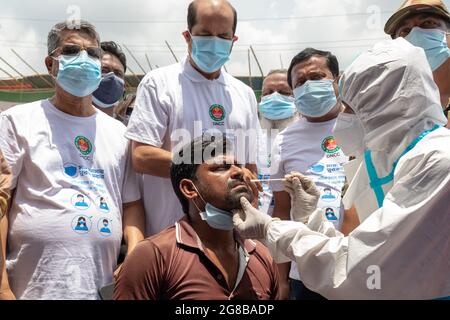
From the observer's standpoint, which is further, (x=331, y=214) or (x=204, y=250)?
(x=331, y=214)

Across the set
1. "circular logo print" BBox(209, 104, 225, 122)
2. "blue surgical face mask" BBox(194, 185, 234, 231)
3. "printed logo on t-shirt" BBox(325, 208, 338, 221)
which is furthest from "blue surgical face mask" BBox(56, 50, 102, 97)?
"printed logo on t-shirt" BBox(325, 208, 338, 221)

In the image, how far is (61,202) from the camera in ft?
9.05

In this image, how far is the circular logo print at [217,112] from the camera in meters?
3.25

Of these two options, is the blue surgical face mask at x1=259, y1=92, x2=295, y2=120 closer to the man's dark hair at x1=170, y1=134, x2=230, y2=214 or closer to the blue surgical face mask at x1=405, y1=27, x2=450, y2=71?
the blue surgical face mask at x1=405, y1=27, x2=450, y2=71

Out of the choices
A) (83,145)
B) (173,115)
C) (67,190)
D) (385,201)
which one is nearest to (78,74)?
(83,145)

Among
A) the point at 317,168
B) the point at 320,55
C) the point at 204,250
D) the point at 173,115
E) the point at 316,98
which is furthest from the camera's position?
the point at 320,55

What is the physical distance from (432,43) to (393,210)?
2.06 m

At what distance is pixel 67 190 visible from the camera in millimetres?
2814

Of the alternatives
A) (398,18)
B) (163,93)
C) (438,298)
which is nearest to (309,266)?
(438,298)

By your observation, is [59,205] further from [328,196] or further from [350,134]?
[328,196]

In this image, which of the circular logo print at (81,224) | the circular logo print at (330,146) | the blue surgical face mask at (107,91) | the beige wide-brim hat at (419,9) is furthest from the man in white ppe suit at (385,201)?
the blue surgical face mask at (107,91)

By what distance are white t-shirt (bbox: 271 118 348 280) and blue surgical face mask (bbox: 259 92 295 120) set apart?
1.05 meters

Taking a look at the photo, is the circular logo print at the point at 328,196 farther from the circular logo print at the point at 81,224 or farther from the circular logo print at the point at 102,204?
the circular logo print at the point at 81,224

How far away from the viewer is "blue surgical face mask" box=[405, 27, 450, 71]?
3572 mm
